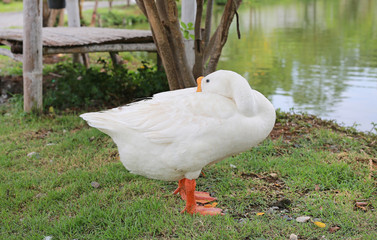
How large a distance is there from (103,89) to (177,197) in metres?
3.70

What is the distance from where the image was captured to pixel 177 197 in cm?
351

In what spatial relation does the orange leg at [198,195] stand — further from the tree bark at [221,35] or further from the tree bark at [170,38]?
the tree bark at [221,35]

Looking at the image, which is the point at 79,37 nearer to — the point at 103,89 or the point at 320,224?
the point at 103,89

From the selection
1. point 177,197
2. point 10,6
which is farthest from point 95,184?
point 10,6

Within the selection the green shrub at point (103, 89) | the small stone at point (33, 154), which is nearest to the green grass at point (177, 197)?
the small stone at point (33, 154)

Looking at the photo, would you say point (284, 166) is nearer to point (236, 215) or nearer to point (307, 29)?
point (236, 215)

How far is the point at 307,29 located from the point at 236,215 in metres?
15.7

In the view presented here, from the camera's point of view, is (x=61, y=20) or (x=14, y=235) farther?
(x=61, y=20)

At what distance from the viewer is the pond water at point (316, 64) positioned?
24.1ft

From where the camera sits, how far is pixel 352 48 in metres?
12.3

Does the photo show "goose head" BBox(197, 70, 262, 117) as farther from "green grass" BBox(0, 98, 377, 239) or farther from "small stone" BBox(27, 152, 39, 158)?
"small stone" BBox(27, 152, 39, 158)

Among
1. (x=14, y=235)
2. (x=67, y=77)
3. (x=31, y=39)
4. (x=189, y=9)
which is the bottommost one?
(x=14, y=235)

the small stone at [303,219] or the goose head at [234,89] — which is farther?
the small stone at [303,219]

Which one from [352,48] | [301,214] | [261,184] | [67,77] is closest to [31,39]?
[67,77]
